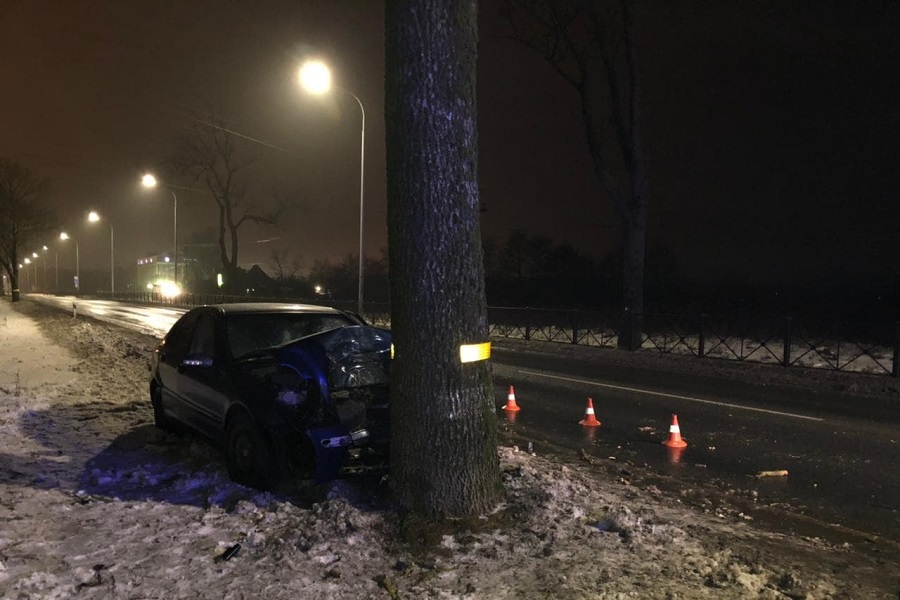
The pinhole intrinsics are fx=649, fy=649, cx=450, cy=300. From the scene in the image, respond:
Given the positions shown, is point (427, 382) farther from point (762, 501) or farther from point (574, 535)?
point (762, 501)

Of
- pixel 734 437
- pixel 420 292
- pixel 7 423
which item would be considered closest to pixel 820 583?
pixel 420 292

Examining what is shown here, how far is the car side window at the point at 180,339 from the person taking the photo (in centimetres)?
702

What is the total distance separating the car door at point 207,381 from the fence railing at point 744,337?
1425 cm

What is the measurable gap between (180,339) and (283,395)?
2712mm

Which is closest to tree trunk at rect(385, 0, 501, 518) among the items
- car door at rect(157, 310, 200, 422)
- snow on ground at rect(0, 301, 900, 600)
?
snow on ground at rect(0, 301, 900, 600)

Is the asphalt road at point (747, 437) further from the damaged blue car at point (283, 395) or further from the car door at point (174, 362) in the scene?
the car door at point (174, 362)

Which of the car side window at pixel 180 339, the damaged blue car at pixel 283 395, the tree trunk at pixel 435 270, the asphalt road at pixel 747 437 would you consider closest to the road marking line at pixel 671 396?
the asphalt road at pixel 747 437

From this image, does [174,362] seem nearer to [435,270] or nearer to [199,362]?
[199,362]

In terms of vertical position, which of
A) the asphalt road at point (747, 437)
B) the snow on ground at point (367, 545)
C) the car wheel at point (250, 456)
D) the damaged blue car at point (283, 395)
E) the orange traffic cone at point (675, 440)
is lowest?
the asphalt road at point (747, 437)

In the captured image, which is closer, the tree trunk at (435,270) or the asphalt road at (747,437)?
the tree trunk at (435,270)

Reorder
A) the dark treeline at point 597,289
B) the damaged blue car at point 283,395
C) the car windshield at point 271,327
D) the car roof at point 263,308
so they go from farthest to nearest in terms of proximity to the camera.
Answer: the dark treeline at point 597,289 < the car roof at point 263,308 < the car windshield at point 271,327 < the damaged blue car at point 283,395

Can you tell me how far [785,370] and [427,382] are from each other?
45.0 ft

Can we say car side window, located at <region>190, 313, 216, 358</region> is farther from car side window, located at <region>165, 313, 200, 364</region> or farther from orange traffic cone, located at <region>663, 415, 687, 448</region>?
orange traffic cone, located at <region>663, 415, 687, 448</region>

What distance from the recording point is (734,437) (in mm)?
8523
